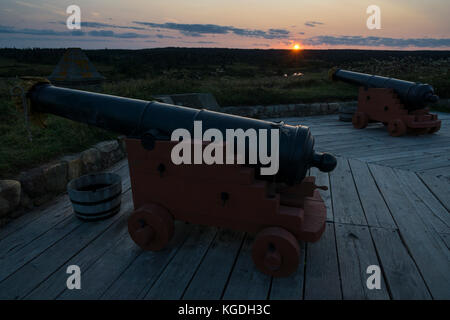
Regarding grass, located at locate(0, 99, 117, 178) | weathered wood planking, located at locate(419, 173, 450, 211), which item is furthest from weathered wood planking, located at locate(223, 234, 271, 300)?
grass, located at locate(0, 99, 117, 178)

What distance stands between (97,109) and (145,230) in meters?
1.15

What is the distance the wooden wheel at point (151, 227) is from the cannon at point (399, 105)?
19.3 ft

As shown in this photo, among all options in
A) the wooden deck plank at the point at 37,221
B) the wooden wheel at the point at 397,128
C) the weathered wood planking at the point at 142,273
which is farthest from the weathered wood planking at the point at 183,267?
the wooden wheel at the point at 397,128

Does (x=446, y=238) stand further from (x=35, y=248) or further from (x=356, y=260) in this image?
(x=35, y=248)

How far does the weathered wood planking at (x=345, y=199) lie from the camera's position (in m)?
3.11

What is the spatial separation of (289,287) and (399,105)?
232 inches

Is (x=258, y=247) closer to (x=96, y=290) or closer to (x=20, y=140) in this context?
(x=96, y=290)

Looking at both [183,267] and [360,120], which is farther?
[360,120]

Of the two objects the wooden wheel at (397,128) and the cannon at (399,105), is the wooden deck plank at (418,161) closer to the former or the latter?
the wooden wheel at (397,128)

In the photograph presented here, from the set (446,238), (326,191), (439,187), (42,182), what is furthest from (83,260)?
(439,187)

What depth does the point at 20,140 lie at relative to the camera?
157 inches

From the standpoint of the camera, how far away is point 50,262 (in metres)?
2.40
